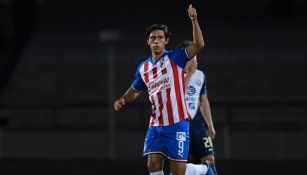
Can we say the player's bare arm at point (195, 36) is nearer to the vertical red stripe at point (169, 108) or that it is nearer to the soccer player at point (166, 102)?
the soccer player at point (166, 102)

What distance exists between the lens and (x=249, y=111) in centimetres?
1739

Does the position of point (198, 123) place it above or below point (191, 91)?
below

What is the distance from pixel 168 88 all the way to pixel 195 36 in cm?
62

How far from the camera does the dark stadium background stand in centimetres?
1302

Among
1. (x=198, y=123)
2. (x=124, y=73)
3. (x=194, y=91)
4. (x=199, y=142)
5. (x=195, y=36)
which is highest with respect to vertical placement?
(x=124, y=73)

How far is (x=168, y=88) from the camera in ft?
22.6

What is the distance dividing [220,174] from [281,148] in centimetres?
347

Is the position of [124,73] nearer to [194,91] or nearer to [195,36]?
[194,91]

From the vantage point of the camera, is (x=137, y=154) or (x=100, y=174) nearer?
(x=100, y=174)

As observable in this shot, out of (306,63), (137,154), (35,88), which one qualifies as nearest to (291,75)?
(306,63)

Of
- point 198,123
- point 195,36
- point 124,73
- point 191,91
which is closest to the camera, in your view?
point 195,36

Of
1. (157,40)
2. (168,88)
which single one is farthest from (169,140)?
(157,40)

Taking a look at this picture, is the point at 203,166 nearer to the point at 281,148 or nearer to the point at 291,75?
the point at 281,148

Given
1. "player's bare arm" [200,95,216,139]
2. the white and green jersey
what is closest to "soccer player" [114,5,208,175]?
the white and green jersey
